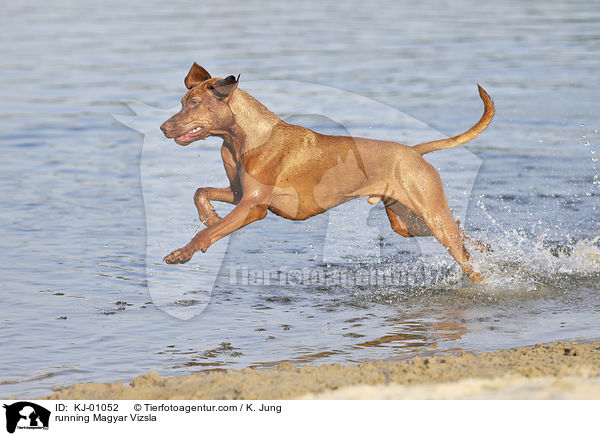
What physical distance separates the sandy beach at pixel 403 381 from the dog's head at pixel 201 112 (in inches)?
67.1

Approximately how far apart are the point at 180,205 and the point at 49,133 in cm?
420

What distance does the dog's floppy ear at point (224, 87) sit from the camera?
6289 mm

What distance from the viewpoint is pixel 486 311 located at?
7.02m

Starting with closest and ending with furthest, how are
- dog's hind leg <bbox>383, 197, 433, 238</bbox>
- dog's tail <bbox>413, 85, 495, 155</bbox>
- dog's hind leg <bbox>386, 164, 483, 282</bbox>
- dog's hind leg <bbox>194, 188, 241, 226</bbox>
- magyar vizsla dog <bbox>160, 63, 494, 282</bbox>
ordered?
magyar vizsla dog <bbox>160, 63, 494, 282</bbox> → dog's hind leg <bbox>194, 188, 241, 226</bbox> → dog's hind leg <bbox>386, 164, 483, 282</bbox> → dog's tail <bbox>413, 85, 495, 155</bbox> → dog's hind leg <bbox>383, 197, 433, 238</bbox>

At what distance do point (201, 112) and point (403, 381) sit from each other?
2437 mm

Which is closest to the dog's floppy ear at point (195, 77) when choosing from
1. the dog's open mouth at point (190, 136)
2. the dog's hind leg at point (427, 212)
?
the dog's open mouth at point (190, 136)

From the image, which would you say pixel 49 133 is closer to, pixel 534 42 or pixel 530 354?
pixel 530 354

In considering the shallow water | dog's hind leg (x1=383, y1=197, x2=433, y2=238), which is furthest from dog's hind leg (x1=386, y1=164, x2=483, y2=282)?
the shallow water

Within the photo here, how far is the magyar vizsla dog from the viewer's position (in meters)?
6.39

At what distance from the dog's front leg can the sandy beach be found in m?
0.86

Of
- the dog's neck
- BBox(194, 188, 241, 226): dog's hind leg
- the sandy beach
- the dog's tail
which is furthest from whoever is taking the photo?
the dog's tail

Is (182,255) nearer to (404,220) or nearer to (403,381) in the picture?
(403,381)

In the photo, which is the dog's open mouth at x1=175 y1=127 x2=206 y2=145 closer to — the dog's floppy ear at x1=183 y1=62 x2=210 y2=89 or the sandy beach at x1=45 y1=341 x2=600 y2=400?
the dog's floppy ear at x1=183 y1=62 x2=210 y2=89
